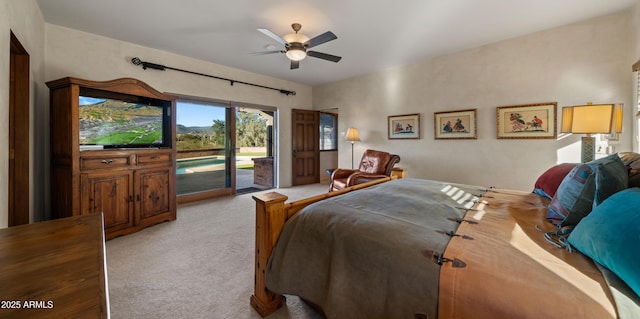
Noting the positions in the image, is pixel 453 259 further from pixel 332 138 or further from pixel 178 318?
pixel 332 138

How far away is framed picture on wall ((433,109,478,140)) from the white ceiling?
1.08 meters

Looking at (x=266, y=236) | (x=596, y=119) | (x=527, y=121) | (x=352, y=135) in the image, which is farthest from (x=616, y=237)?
(x=352, y=135)

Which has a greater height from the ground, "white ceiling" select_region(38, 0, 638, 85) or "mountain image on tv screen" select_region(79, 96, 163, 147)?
"white ceiling" select_region(38, 0, 638, 85)

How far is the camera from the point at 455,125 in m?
4.16

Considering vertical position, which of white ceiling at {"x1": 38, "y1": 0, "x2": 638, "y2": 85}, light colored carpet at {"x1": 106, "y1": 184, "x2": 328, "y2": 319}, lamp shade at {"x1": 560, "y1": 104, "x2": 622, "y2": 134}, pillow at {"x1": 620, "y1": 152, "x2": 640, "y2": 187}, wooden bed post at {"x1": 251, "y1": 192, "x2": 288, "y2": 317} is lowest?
light colored carpet at {"x1": 106, "y1": 184, "x2": 328, "y2": 319}

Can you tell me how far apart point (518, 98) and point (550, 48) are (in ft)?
2.36

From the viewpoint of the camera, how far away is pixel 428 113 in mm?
4477

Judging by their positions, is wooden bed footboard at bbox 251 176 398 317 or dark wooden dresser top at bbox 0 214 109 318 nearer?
dark wooden dresser top at bbox 0 214 109 318

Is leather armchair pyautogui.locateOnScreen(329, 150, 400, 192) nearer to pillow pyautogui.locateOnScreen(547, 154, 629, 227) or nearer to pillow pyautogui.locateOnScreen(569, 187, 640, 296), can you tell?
pillow pyautogui.locateOnScreen(547, 154, 629, 227)

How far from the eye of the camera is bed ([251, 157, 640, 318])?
76 centimetres

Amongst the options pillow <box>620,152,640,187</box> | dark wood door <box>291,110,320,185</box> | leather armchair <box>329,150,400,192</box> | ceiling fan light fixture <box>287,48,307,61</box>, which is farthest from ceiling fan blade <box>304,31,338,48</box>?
dark wood door <box>291,110,320,185</box>

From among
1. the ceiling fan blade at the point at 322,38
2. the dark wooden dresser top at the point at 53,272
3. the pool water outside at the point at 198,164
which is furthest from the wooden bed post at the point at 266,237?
the pool water outside at the point at 198,164

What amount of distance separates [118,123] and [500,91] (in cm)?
549

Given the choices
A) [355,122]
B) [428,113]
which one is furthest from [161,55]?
[428,113]
